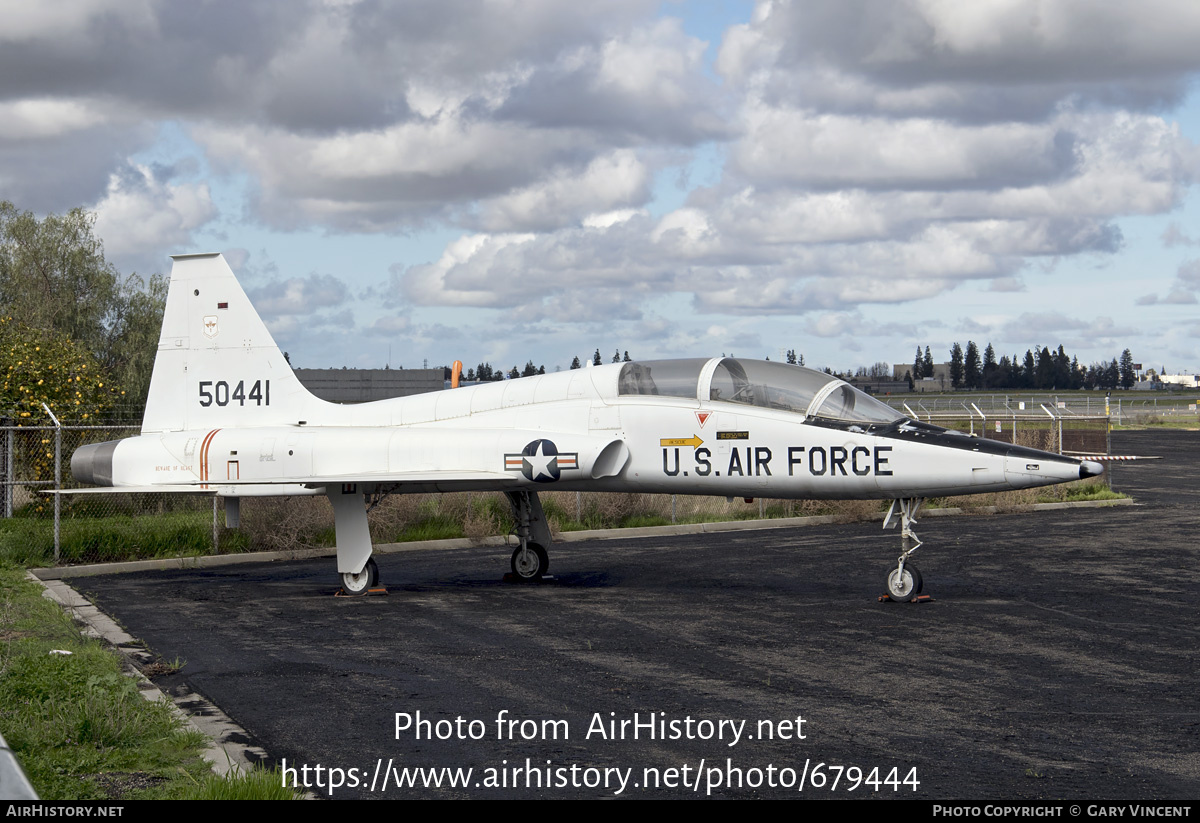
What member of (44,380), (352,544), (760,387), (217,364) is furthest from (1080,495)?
(44,380)

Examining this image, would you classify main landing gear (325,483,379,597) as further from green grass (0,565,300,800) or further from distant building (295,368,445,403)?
distant building (295,368,445,403)

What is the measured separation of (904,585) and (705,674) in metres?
4.37

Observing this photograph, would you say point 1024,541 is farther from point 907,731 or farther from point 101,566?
point 101,566

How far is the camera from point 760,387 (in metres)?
13.0

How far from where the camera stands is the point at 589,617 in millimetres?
11719

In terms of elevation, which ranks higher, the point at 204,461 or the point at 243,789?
the point at 204,461

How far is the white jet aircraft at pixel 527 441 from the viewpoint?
484 inches

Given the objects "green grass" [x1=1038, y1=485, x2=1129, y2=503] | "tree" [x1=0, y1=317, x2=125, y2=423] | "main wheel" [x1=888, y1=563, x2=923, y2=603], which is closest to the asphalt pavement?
"main wheel" [x1=888, y1=563, x2=923, y2=603]

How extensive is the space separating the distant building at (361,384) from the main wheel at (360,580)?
41.0m

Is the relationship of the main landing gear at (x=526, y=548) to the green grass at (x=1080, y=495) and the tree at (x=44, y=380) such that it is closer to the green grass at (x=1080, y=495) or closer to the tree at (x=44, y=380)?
the tree at (x=44, y=380)

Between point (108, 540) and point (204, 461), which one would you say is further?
point (108, 540)

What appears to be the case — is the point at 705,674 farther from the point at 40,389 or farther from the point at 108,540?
the point at 40,389

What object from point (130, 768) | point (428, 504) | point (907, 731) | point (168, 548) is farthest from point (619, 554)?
point (130, 768)

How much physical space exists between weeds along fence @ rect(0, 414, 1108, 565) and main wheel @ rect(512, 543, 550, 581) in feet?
11.1
